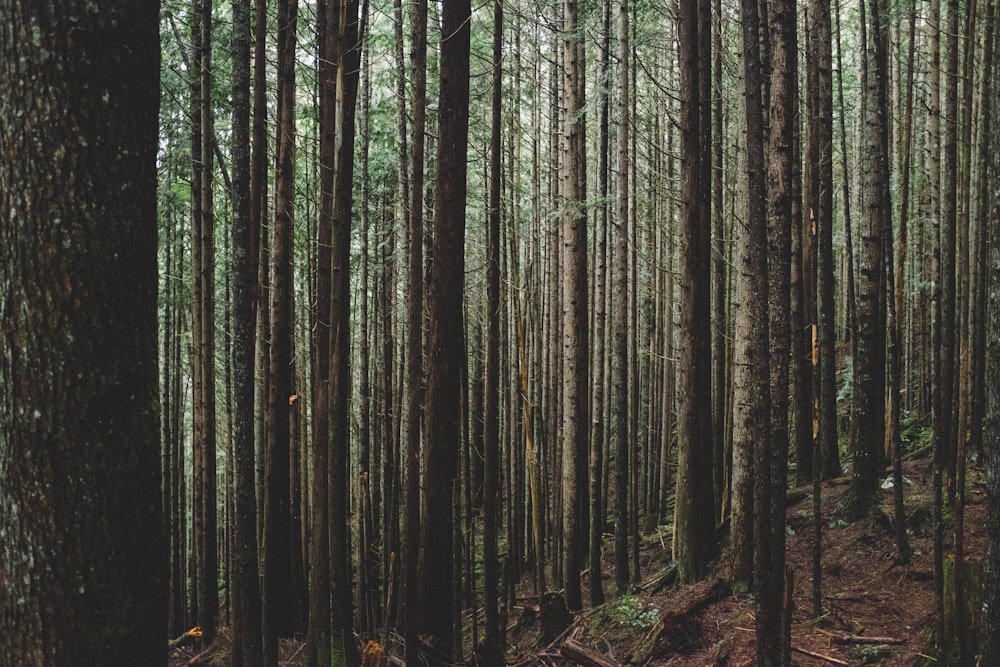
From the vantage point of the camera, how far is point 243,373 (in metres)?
5.55

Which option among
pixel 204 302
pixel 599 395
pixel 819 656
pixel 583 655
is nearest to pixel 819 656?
pixel 819 656

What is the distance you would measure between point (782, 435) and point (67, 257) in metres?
4.75

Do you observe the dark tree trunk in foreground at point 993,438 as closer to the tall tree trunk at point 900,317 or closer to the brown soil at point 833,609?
the brown soil at point 833,609

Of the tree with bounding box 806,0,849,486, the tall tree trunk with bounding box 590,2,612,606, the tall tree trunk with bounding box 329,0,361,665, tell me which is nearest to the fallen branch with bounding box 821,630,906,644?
the tall tree trunk with bounding box 590,2,612,606

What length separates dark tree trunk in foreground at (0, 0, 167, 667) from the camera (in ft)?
7.32

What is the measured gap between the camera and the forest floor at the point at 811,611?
5.68m

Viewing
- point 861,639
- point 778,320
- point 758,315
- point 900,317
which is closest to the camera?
point 758,315

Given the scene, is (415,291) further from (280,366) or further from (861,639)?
(861,639)

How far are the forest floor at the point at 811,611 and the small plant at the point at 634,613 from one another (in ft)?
0.05

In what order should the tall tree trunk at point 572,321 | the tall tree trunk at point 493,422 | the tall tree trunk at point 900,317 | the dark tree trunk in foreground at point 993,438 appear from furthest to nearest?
the tall tree trunk at point 572,321
the tall tree trunk at point 493,422
the tall tree trunk at point 900,317
the dark tree trunk in foreground at point 993,438

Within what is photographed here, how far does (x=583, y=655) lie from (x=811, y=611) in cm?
213

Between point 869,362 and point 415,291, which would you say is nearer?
point 415,291

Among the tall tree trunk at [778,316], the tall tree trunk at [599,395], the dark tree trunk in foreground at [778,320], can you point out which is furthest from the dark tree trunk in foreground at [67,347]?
the tall tree trunk at [599,395]

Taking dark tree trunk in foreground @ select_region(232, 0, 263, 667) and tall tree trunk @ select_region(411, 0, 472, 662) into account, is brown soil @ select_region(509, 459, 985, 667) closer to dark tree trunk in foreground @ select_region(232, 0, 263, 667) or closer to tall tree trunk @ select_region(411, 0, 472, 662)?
tall tree trunk @ select_region(411, 0, 472, 662)
